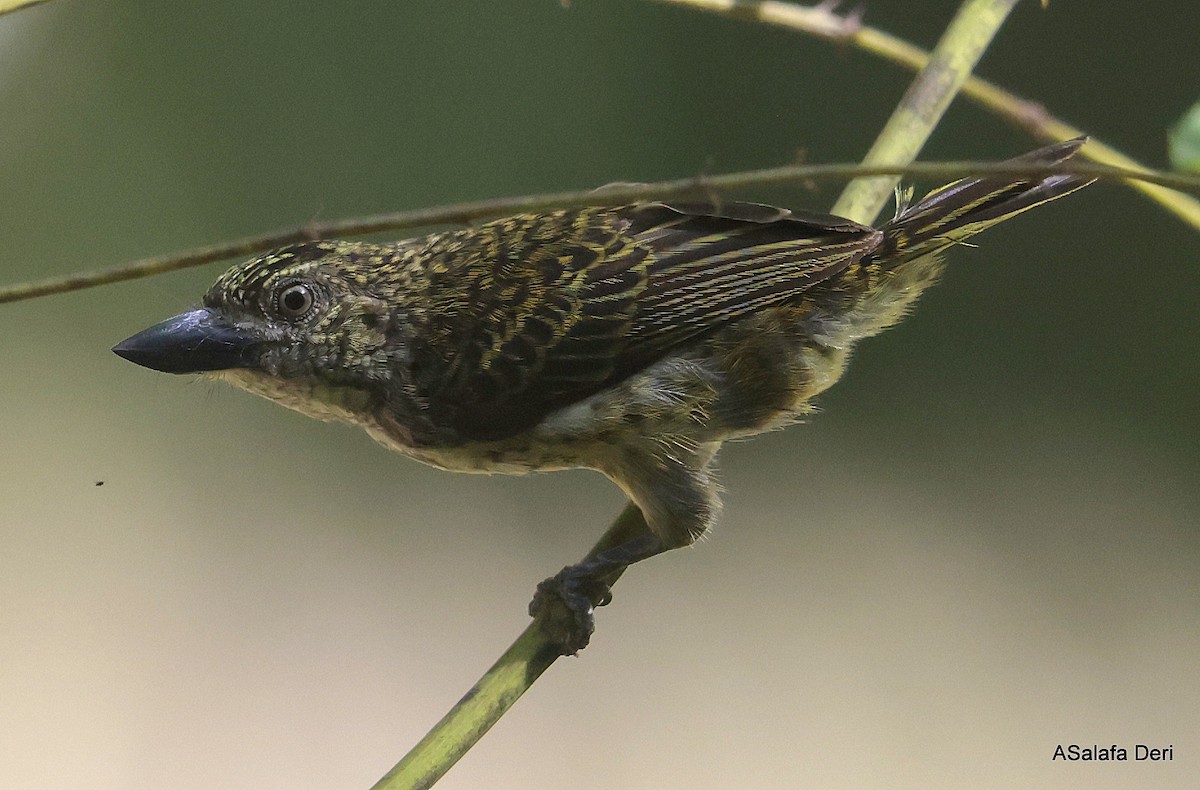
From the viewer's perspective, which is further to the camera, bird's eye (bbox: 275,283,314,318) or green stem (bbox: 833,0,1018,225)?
bird's eye (bbox: 275,283,314,318)

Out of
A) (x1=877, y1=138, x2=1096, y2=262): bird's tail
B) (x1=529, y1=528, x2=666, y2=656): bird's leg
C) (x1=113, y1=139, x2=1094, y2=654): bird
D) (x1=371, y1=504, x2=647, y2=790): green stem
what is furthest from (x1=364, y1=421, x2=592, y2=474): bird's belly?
(x1=877, y1=138, x2=1096, y2=262): bird's tail

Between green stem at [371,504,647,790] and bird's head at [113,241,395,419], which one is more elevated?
bird's head at [113,241,395,419]

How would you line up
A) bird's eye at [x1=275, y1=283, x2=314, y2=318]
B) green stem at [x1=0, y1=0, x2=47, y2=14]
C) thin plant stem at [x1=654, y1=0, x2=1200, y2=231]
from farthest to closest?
bird's eye at [x1=275, y1=283, x2=314, y2=318]
thin plant stem at [x1=654, y1=0, x2=1200, y2=231]
green stem at [x1=0, y1=0, x2=47, y2=14]

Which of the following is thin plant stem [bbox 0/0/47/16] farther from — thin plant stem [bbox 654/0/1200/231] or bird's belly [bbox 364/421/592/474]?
bird's belly [bbox 364/421/592/474]

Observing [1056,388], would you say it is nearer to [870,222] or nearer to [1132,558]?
[1132,558]

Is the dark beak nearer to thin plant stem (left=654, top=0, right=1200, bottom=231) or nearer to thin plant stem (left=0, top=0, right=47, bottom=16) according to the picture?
thin plant stem (left=0, top=0, right=47, bottom=16)

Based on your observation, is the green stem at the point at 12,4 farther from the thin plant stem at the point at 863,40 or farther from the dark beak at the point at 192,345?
the thin plant stem at the point at 863,40

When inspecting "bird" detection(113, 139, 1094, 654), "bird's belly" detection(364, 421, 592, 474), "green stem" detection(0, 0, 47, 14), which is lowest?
"bird's belly" detection(364, 421, 592, 474)

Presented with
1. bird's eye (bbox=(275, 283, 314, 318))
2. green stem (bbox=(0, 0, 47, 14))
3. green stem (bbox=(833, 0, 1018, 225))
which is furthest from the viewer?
bird's eye (bbox=(275, 283, 314, 318))

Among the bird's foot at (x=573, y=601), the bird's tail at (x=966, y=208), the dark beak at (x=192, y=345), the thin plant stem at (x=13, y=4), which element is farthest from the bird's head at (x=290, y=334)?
Result: the bird's tail at (x=966, y=208)
